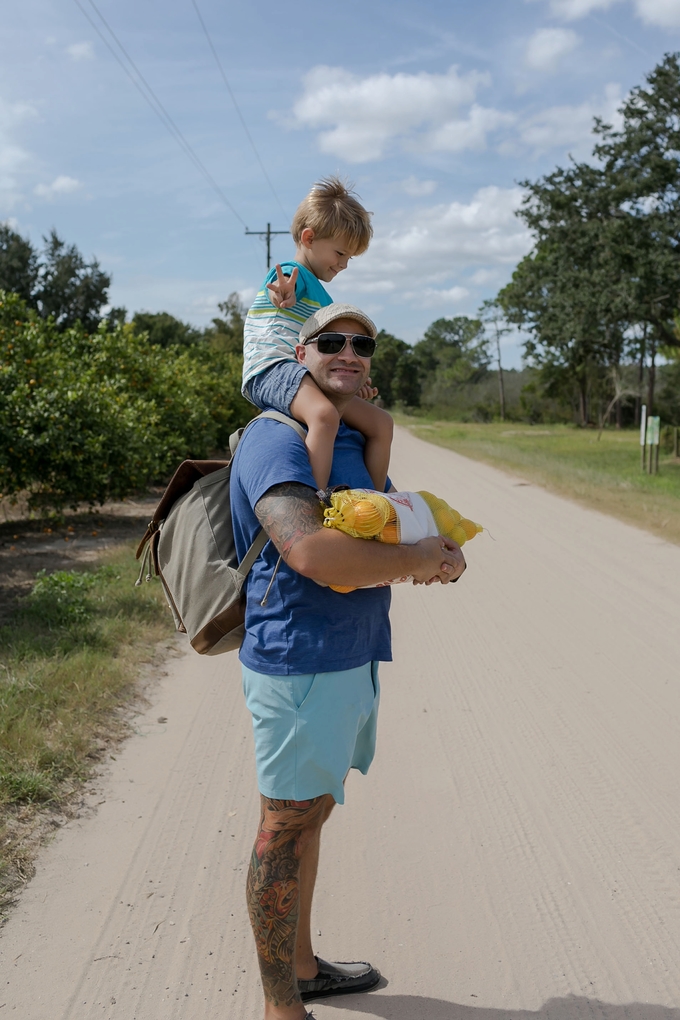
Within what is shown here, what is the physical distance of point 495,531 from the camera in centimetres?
1098

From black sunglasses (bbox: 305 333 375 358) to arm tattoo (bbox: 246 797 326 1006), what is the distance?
1.22 metres

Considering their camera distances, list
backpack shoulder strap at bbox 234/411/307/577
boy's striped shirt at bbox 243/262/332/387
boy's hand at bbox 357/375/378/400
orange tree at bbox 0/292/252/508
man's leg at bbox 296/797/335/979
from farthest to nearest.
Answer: orange tree at bbox 0/292/252/508
boy's hand at bbox 357/375/378/400
boy's striped shirt at bbox 243/262/332/387
man's leg at bbox 296/797/335/979
backpack shoulder strap at bbox 234/411/307/577

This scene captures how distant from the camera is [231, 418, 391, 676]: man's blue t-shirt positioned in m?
2.22

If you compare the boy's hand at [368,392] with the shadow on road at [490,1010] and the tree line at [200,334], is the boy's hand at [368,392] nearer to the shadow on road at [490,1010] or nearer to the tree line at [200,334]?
the shadow on road at [490,1010]

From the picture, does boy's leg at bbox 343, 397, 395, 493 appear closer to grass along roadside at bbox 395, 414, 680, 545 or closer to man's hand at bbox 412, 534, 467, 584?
man's hand at bbox 412, 534, 467, 584

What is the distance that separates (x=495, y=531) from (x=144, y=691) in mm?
6459

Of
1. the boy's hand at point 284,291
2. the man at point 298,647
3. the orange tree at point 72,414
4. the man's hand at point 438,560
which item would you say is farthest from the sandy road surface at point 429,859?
the orange tree at point 72,414

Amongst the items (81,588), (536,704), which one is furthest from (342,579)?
(81,588)

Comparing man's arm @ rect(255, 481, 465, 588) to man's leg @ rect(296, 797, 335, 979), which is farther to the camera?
man's leg @ rect(296, 797, 335, 979)

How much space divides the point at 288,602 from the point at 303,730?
339 mm

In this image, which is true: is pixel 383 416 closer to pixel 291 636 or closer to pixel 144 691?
pixel 291 636

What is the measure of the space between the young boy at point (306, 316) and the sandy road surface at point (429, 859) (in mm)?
1602

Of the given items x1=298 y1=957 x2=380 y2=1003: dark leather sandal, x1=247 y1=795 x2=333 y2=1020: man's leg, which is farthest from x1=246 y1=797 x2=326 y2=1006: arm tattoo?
x1=298 y1=957 x2=380 y2=1003: dark leather sandal

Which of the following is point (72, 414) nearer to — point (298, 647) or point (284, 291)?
point (284, 291)
